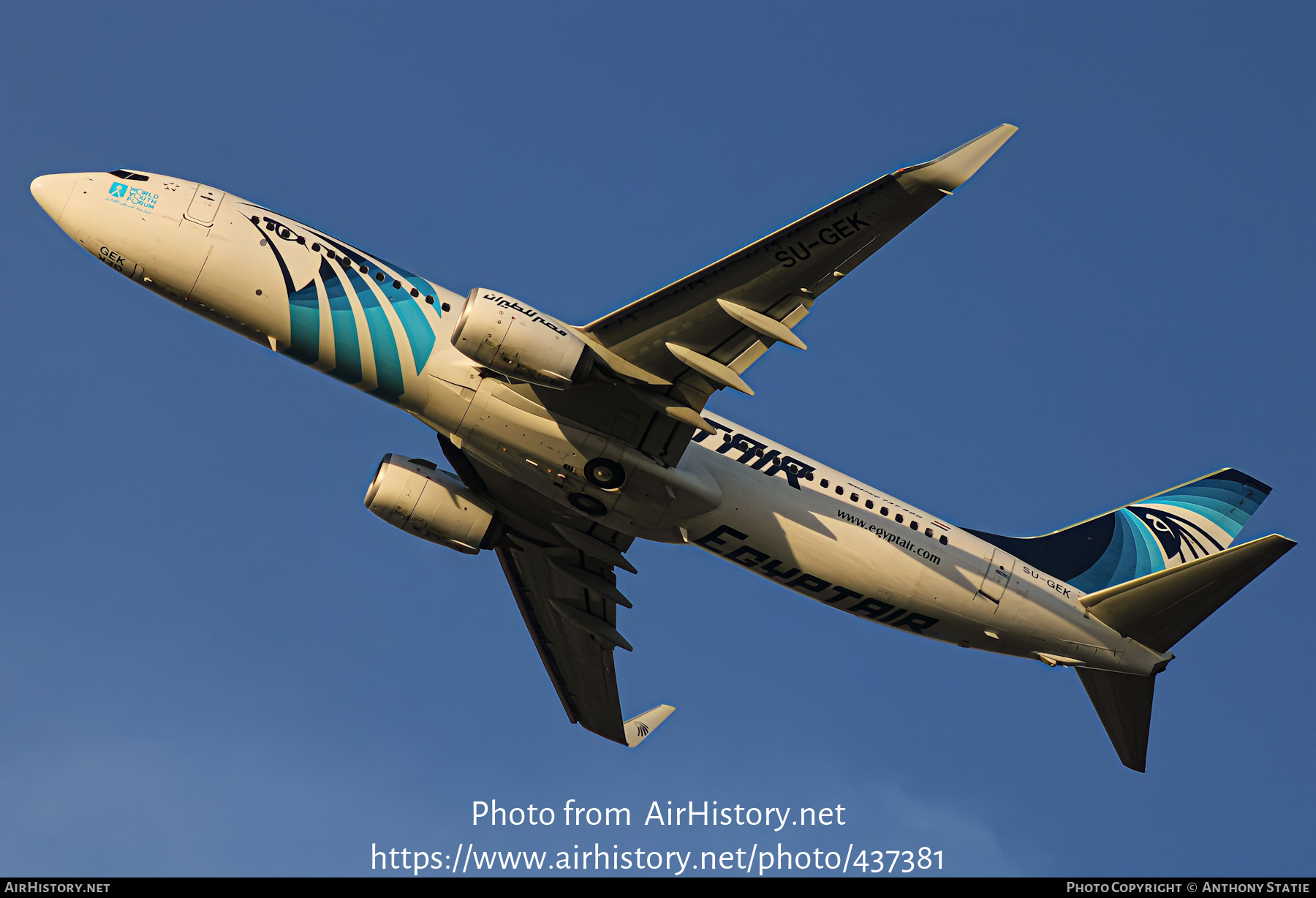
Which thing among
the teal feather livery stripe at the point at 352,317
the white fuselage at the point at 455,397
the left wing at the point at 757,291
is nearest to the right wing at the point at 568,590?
the white fuselage at the point at 455,397

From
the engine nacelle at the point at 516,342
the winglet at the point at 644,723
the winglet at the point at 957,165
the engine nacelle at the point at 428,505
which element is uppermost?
the winglet at the point at 957,165

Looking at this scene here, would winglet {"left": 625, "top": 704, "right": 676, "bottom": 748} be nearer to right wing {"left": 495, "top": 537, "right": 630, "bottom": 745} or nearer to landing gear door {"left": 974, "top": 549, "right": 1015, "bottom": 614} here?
right wing {"left": 495, "top": 537, "right": 630, "bottom": 745}

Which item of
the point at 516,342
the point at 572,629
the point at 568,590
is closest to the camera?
the point at 516,342

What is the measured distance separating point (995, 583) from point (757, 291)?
11.1 m

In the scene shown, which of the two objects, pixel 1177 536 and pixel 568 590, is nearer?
pixel 1177 536

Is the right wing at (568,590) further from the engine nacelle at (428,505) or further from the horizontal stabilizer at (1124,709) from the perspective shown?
the horizontal stabilizer at (1124,709)

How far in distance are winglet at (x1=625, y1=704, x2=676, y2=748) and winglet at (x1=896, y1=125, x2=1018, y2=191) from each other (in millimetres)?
22033

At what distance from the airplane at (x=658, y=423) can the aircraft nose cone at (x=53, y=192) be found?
0.04 m

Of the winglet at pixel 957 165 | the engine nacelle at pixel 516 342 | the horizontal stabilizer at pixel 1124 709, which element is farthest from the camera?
the horizontal stabilizer at pixel 1124 709

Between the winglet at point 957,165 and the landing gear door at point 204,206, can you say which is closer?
the winglet at point 957,165

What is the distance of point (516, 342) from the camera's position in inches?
983

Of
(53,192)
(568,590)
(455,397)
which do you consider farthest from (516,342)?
(53,192)

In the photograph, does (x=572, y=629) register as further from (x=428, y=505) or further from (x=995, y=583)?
(x=995, y=583)

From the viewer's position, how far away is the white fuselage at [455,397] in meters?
27.1
